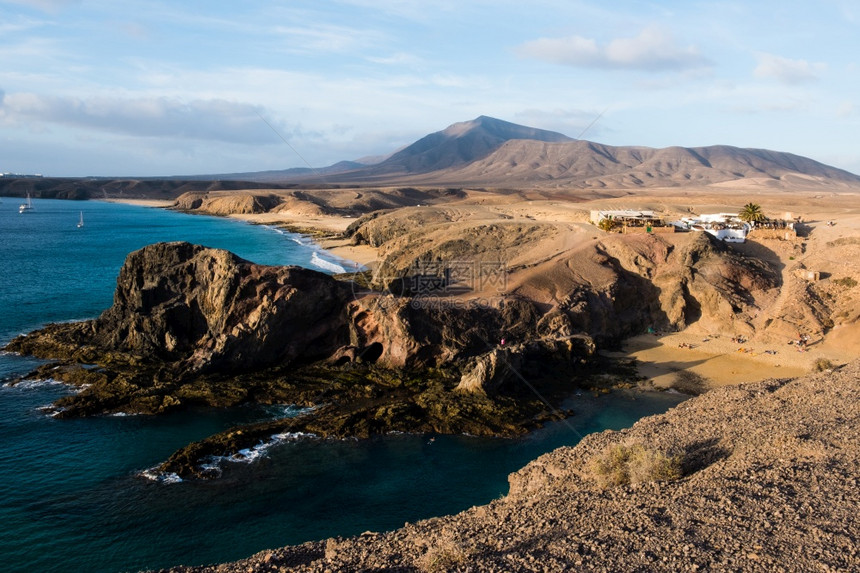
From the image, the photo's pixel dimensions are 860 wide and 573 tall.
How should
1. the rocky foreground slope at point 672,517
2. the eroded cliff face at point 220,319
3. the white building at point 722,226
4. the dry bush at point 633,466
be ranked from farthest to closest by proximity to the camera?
the white building at point 722,226, the eroded cliff face at point 220,319, the dry bush at point 633,466, the rocky foreground slope at point 672,517

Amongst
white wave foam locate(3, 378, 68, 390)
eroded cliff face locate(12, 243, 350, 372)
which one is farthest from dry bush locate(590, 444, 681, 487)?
white wave foam locate(3, 378, 68, 390)

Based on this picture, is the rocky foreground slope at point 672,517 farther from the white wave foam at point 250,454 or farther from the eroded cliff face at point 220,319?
the eroded cliff face at point 220,319

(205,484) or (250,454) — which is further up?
(250,454)

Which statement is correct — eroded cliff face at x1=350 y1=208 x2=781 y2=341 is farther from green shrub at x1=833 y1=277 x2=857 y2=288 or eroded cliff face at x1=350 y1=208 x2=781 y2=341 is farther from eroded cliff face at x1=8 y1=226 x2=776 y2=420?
green shrub at x1=833 y1=277 x2=857 y2=288

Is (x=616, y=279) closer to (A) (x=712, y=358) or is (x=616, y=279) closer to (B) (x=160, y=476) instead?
(A) (x=712, y=358)

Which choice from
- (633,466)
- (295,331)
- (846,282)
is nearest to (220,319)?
(295,331)

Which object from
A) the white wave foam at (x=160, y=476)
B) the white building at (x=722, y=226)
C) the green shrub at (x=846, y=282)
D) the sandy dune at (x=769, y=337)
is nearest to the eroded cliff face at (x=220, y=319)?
the white wave foam at (x=160, y=476)
